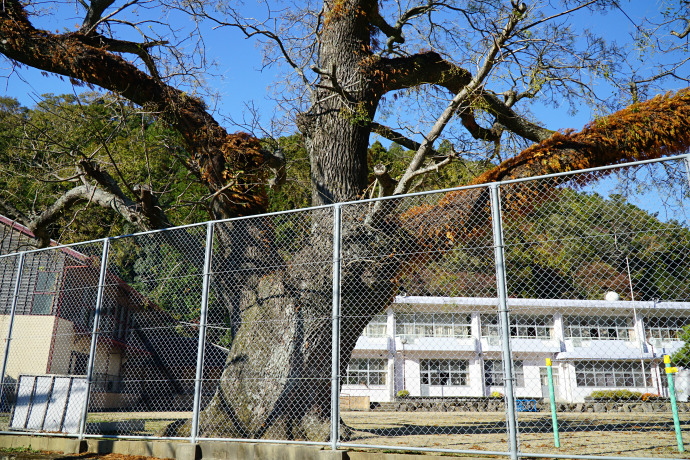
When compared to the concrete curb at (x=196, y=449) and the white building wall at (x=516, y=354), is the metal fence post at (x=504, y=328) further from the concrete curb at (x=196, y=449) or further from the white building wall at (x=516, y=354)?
the white building wall at (x=516, y=354)

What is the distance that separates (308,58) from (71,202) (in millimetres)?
5143

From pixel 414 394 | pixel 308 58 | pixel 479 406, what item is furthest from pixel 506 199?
pixel 414 394

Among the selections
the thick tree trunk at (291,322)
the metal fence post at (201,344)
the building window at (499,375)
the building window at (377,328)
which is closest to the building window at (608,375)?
the building window at (499,375)

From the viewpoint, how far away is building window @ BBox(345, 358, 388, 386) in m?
26.0

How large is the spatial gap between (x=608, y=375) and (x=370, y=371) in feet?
42.8

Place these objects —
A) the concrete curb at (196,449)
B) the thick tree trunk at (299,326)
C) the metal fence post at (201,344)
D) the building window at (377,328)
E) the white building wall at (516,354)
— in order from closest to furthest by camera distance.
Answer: the concrete curb at (196,449), the metal fence post at (201,344), the thick tree trunk at (299,326), the white building wall at (516,354), the building window at (377,328)

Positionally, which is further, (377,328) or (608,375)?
(608,375)

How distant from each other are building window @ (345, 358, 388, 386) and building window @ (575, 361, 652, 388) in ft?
33.7

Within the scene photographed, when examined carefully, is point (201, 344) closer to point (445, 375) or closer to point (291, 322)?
point (291, 322)

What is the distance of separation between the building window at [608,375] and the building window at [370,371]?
10278 millimetres

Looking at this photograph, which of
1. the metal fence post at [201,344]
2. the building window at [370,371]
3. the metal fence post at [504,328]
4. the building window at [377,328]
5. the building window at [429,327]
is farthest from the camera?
the building window at [377,328]

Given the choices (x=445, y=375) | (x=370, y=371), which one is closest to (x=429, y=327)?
(x=445, y=375)

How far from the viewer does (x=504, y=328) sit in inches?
198

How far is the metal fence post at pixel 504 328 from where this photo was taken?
4.80 m
